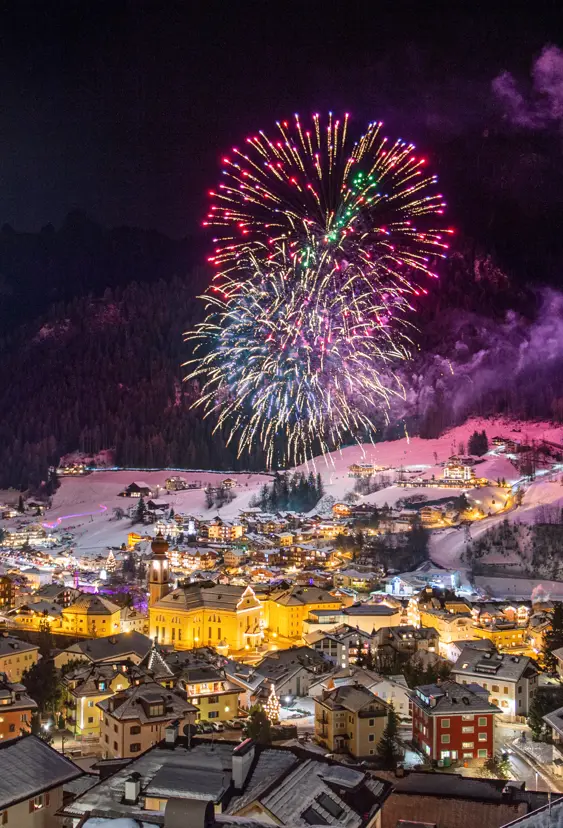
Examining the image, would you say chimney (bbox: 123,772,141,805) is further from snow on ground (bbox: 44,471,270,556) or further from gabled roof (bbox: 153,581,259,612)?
snow on ground (bbox: 44,471,270,556)

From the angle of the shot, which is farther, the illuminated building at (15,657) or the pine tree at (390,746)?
the illuminated building at (15,657)

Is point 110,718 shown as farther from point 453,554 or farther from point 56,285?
point 56,285

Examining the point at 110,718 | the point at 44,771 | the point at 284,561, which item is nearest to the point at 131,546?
the point at 284,561

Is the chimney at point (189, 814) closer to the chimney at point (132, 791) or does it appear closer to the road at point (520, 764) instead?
the chimney at point (132, 791)

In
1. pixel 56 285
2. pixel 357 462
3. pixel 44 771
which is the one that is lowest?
pixel 44 771

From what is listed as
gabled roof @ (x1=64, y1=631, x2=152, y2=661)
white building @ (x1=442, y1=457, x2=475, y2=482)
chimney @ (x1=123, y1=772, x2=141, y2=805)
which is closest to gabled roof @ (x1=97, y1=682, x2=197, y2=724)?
chimney @ (x1=123, y1=772, x2=141, y2=805)

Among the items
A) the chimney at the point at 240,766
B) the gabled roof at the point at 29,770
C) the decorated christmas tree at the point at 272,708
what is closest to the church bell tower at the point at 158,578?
the decorated christmas tree at the point at 272,708
